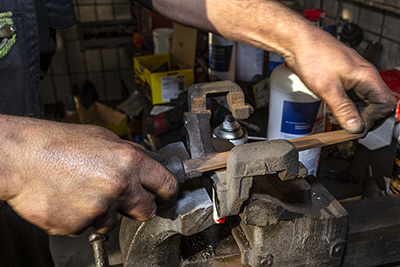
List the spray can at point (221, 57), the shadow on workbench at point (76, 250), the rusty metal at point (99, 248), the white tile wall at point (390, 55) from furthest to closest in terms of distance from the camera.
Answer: the shadow on workbench at point (76, 250) → the white tile wall at point (390, 55) → the spray can at point (221, 57) → the rusty metal at point (99, 248)

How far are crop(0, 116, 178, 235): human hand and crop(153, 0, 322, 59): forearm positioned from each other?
61cm

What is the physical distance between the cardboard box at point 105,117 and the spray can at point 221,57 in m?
1.01

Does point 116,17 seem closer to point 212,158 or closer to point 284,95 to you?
point 284,95

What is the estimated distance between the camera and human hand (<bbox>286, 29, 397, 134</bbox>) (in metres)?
0.92

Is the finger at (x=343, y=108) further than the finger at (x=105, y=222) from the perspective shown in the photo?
Yes

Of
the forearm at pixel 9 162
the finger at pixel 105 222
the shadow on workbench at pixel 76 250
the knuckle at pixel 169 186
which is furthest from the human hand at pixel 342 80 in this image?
the shadow on workbench at pixel 76 250

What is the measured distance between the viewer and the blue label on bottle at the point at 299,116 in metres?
1.04

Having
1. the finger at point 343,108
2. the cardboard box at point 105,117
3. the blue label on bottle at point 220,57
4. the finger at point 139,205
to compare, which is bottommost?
the cardboard box at point 105,117

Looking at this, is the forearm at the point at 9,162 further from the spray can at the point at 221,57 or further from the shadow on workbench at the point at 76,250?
the shadow on workbench at the point at 76,250

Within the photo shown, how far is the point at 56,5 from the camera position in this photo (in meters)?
1.25

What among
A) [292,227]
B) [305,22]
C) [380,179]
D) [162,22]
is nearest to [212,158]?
[292,227]

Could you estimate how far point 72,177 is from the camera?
0.62 metres

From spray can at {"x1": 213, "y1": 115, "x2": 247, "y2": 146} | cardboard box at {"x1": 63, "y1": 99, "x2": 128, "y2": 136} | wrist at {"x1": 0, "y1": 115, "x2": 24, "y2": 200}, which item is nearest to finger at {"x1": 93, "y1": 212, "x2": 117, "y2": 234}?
wrist at {"x1": 0, "y1": 115, "x2": 24, "y2": 200}

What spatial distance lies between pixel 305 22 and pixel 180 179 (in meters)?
0.63
